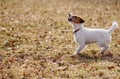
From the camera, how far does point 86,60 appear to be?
26.9 ft

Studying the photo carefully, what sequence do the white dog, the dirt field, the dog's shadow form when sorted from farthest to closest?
1. the white dog
2. the dog's shadow
3. the dirt field

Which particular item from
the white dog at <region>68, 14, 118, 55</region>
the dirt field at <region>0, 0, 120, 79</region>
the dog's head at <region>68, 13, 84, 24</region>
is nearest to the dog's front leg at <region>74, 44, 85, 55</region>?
the white dog at <region>68, 14, 118, 55</region>

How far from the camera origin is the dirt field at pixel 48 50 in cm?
727

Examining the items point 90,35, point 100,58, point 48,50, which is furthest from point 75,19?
point 48,50

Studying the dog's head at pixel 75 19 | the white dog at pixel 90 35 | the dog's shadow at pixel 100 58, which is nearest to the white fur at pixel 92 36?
the white dog at pixel 90 35

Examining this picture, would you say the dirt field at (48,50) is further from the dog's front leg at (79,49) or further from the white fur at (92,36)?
the white fur at (92,36)

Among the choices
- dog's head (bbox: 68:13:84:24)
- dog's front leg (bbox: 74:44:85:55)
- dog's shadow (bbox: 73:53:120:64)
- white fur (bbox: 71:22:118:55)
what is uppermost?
dog's head (bbox: 68:13:84:24)

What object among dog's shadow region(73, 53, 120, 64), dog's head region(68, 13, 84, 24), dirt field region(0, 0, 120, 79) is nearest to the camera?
dirt field region(0, 0, 120, 79)

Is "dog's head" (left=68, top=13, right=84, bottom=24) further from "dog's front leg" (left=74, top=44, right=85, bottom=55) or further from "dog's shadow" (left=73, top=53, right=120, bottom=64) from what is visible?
"dog's shadow" (left=73, top=53, right=120, bottom=64)

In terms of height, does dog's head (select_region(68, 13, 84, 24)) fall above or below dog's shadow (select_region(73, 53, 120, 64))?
above

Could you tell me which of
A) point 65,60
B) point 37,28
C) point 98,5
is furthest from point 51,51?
point 98,5

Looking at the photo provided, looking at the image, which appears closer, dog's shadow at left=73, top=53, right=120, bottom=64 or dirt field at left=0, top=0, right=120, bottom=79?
dirt field at left=0, top=0, right=120, bottom=79

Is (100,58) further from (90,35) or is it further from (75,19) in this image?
(75,19)

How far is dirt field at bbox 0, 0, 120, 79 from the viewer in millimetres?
7270
